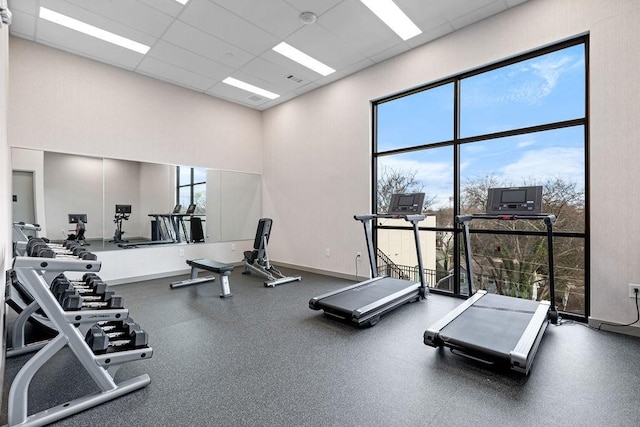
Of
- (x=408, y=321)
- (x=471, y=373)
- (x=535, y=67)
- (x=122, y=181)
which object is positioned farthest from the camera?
(x=122, y=181)

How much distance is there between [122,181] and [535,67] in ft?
20.4

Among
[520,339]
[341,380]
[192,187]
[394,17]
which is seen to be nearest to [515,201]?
[520,339]

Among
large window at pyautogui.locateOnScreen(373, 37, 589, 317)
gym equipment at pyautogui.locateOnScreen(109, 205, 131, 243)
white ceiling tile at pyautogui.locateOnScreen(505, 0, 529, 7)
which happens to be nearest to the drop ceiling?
white ceiling tile at pyautogui.locateOnScreen(505, 0, 529, 7)

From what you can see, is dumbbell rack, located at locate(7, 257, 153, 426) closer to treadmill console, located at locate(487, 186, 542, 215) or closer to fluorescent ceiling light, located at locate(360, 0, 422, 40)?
treadmill console, located at locate(487, 186, 542, 215)

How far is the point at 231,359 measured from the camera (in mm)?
2531

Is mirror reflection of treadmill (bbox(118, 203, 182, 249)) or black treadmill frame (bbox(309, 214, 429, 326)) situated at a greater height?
mirror reflection of treadmill (bbox(118, 203, 182, 249))

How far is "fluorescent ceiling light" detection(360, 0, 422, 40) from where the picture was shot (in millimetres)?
3570

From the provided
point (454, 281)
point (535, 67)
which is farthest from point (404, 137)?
point (454, 281)

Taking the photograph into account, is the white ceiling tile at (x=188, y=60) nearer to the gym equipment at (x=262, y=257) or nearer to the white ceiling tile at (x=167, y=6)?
the white ceiling tile at (x=167, y=6)

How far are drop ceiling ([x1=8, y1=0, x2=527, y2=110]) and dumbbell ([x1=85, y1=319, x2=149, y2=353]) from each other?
3469mm

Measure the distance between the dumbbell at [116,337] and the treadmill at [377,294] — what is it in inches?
74.3

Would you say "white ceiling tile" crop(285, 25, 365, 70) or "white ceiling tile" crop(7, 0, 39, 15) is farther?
"white ceiling tile" crop(285, 25, 365, 70)

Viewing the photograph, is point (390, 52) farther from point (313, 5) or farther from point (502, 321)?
point (502, 321)

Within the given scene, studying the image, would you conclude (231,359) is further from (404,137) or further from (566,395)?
(404,137)
